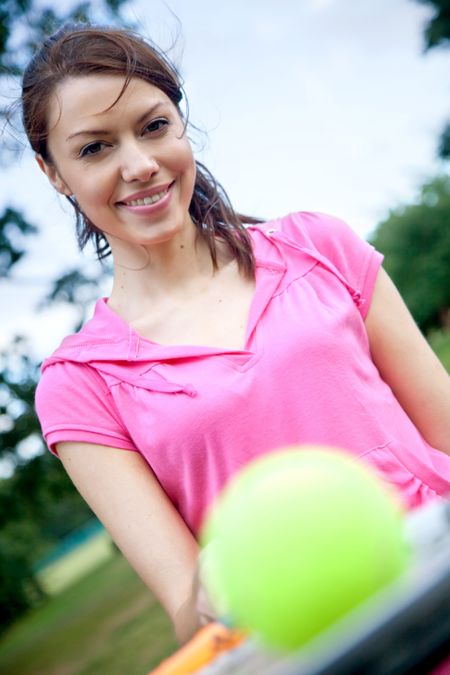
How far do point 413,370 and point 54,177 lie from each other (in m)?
1.35

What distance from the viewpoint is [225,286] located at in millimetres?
2559

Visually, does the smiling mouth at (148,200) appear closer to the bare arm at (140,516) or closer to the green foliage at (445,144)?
the bare arm at (140,516)

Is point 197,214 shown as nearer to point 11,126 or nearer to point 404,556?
point 11,126

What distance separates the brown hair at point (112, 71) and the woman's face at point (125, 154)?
5 cm

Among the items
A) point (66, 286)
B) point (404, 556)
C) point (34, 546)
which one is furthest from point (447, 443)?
point (34, 546)

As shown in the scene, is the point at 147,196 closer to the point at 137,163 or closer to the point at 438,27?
the point at 137,163

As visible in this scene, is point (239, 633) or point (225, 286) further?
point (225, 286)

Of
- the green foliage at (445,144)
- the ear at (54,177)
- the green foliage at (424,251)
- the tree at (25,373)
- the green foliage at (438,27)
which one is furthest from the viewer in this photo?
the green foliage at (424,251)

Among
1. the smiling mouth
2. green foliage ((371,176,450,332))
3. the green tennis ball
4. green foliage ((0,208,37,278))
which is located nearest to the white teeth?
the smiling mouth

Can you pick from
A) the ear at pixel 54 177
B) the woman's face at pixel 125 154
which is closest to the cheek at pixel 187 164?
the woman's face at pixel 125 154

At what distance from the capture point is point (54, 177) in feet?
9.02

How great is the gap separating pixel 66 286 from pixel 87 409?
9.32m

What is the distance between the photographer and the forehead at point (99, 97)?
233 cm

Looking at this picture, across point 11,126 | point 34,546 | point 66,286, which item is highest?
point 66,286
